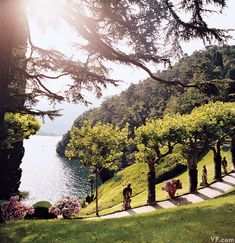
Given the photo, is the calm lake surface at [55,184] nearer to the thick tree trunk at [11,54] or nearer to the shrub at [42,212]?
the shrub at [42,212]

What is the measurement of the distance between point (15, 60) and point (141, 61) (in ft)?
18.7

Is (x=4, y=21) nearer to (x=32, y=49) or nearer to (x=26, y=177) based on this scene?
(x=32, y=49)

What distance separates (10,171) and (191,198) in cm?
2134

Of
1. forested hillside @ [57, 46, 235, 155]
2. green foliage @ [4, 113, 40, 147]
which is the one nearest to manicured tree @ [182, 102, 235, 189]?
green foliage @ [4, 113, 40, 147]

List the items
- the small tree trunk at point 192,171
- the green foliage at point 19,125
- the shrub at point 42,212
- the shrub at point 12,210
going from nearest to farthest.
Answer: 1. the shrub at point 12,210
2. the green foliage at point 19,125
3. the shrub at point 42,212
4. the small tree trunk at point 192,171

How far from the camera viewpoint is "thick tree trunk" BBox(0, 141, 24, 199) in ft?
117

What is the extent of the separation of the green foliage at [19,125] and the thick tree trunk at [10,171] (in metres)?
11.5

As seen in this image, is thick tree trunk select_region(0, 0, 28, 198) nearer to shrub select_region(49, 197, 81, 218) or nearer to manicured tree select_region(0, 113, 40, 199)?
manicured tree select_region(0, 113, 40, 199)

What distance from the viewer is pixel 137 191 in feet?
139

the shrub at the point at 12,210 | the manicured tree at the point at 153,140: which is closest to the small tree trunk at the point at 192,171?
the manicured tree at the point at 153,140

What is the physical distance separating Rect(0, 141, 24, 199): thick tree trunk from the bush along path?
1477 centimetres

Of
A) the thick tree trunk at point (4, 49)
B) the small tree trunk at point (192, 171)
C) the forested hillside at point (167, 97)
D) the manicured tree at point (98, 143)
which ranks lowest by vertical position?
the small tree trunk at point (192, 171)

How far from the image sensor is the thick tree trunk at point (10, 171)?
35.6 metres

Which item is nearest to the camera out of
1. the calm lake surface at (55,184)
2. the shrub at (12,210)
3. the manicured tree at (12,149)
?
the shrub at (12,210)
